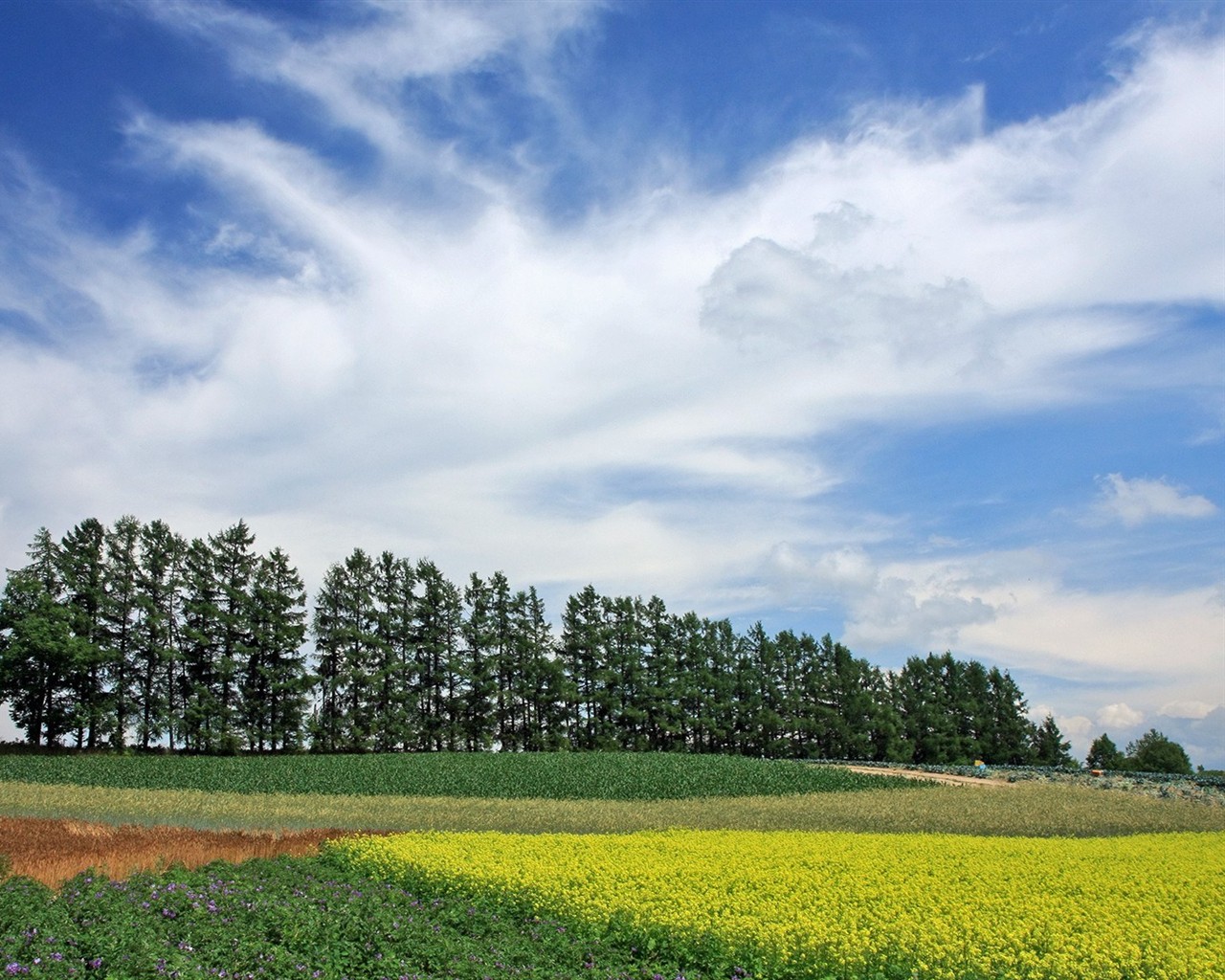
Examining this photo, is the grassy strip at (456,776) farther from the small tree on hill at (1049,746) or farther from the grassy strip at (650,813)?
the small tree on hill at (1049,746)

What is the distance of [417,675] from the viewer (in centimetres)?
5931

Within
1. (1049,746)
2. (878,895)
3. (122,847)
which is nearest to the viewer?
(878,895)

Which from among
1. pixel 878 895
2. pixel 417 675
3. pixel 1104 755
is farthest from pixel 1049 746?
pixel 878 895

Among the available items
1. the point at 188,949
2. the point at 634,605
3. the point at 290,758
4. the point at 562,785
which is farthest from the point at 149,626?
the point at 188,949

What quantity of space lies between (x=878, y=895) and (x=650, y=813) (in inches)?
646

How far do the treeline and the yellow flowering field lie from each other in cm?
3927

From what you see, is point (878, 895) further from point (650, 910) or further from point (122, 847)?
point (122, 847)

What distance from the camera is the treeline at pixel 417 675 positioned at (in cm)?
5047

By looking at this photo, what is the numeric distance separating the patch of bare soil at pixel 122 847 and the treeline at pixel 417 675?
33145 mm

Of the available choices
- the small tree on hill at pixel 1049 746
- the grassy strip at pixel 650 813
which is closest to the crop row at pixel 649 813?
the grassy strip at pixel 650 813

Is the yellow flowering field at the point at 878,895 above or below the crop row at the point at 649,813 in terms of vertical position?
above

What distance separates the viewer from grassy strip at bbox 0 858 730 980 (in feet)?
29.7

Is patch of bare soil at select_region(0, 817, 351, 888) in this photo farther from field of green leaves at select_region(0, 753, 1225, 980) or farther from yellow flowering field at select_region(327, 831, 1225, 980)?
yellow flowering field at select_region(327, 831, 1225, 980)

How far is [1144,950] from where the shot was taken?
9.83 m
